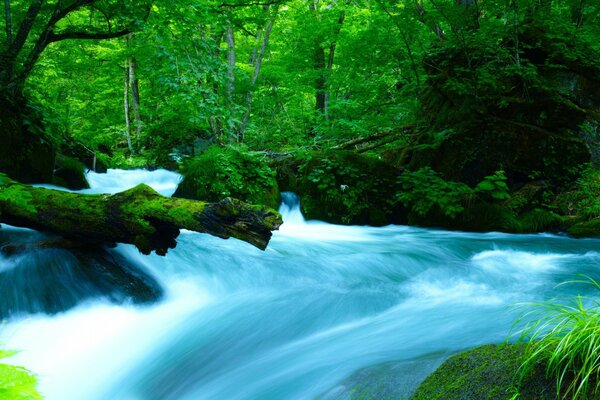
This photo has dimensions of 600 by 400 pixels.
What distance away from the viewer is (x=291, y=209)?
10141 mm

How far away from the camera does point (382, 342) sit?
3951mm

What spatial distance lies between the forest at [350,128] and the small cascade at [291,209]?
0.63 feet

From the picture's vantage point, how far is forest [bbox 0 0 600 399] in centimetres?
455

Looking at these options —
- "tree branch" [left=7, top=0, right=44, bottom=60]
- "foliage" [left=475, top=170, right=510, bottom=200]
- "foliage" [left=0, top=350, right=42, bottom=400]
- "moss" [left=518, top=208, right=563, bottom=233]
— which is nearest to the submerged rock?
"foliage" [left=0, top=350, right=42, bottom=400]

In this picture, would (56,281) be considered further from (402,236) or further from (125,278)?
(402,236)

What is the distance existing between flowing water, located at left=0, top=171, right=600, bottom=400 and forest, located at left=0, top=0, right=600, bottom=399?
2.85 feet

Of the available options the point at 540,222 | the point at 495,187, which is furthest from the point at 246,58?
the point at 540,222

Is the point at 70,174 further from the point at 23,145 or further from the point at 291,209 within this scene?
the point at 291,209

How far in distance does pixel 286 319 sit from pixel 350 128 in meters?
8.10

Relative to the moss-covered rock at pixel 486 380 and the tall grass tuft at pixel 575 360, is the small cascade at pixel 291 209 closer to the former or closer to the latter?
the moss-covered rock at pixel 486 380

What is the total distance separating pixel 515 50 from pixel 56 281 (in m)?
9.28

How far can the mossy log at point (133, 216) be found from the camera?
3895 millimetres

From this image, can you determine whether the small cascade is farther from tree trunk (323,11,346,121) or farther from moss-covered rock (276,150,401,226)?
tree trunk (323,11,346,121)

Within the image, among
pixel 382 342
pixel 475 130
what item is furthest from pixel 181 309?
pixel 475 130
